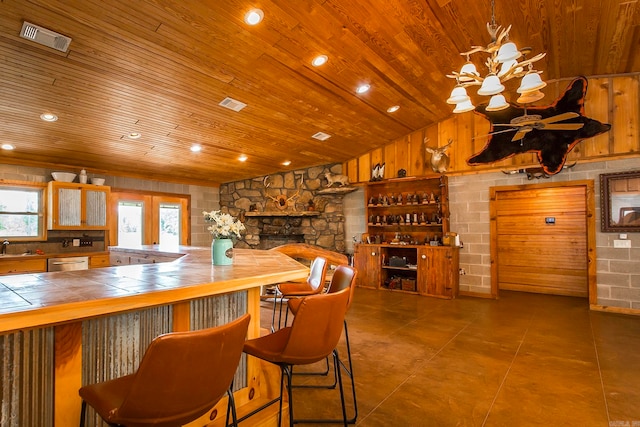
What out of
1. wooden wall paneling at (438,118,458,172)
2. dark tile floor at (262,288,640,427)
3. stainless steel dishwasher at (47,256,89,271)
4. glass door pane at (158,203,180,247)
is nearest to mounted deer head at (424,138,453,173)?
wooden wall paneling at (438,118,458,172)

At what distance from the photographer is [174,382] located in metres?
1.02

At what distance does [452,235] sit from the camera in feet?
18.4

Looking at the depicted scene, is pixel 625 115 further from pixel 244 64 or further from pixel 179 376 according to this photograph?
pixel 179 376

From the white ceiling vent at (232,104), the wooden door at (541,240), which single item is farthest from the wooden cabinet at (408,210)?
the white ceiling vent at (232,104)

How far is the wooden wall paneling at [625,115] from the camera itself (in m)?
4.46

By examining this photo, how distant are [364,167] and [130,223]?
15.9 ft

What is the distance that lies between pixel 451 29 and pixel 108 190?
5.85m

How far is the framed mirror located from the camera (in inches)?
173

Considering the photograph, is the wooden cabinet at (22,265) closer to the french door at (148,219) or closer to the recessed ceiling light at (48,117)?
the french door at (148,219)

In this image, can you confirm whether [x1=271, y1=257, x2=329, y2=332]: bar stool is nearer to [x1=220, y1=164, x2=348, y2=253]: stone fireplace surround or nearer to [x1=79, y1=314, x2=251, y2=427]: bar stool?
[x1=79, y1=314, x2=251, y2=427]: bar stool

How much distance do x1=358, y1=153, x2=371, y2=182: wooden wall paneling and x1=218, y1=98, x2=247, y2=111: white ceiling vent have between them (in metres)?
3.18

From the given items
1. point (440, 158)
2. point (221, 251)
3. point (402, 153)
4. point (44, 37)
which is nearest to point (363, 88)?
point (440, 158)

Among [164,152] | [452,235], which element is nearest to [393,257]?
[452,235]

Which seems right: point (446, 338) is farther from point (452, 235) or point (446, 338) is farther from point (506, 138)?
point (506, 138)
